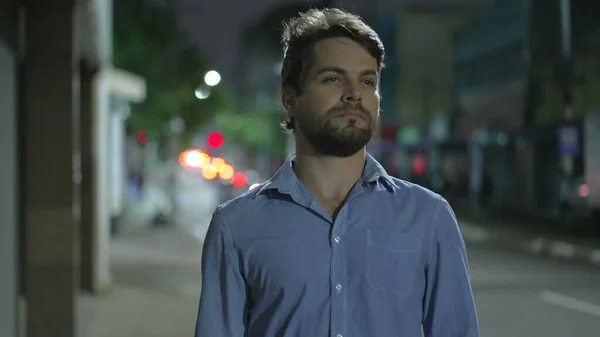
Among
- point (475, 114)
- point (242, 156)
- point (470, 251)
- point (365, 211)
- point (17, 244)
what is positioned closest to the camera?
point (365, 211)

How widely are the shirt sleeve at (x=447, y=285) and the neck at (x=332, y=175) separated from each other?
0.88 feet

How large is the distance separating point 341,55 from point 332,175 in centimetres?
34

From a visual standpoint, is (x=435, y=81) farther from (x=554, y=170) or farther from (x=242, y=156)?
(x=242, y=156)

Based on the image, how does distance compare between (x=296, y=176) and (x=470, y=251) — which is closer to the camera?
(x=296, y=176)

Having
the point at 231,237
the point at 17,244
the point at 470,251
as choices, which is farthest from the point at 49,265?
the point at 470,251

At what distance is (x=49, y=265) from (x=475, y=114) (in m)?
41.6

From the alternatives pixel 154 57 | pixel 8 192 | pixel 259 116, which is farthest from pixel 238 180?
pixel 259 116

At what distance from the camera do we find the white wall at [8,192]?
7699 millimetres

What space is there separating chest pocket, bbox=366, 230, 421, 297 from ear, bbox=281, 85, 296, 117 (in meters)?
A: 0.49

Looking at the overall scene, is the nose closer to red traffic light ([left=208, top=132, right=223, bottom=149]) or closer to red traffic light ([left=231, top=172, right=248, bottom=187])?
red traffic light ([left=208, top=132, right=223, bottom=149])

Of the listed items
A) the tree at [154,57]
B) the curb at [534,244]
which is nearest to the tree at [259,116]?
the tree at [154,57]

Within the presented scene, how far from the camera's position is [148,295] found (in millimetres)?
14031

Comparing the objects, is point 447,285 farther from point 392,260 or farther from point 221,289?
Result: point 221,289

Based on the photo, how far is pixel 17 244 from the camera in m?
8.13
